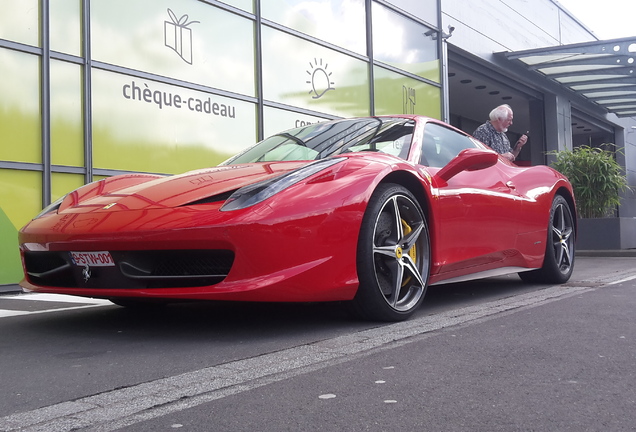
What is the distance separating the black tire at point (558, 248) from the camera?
18.4ft

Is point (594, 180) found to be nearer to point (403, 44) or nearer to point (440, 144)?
point (403, 44)

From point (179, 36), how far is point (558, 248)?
17.0ft

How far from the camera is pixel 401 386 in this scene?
2275 mm

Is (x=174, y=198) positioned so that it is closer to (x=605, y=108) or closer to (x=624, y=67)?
(x=624, y=67)

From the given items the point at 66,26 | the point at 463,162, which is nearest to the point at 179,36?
the point at 66,26

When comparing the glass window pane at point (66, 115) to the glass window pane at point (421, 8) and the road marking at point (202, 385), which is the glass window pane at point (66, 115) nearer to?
the road marking at point (202, 385)

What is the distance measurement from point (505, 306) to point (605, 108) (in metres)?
22.7

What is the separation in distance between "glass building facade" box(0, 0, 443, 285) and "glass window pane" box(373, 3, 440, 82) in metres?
0.24

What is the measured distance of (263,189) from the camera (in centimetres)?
320

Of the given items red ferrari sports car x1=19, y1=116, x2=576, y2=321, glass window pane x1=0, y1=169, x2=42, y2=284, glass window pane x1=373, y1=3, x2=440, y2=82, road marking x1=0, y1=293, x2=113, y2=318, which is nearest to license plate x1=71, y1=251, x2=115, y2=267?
red ferrari sports car x1=19, y1=116, x2=576, y2=321

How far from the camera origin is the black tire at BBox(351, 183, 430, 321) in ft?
11.3

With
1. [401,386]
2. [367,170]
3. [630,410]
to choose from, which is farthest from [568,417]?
[367,170]

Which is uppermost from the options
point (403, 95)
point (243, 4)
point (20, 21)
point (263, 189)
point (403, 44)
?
point (403, 44)

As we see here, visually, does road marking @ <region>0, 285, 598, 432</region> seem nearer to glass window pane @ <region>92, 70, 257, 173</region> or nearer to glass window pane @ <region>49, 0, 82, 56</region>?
glass window pane @ <region>92, 70, 257, 173</region>
